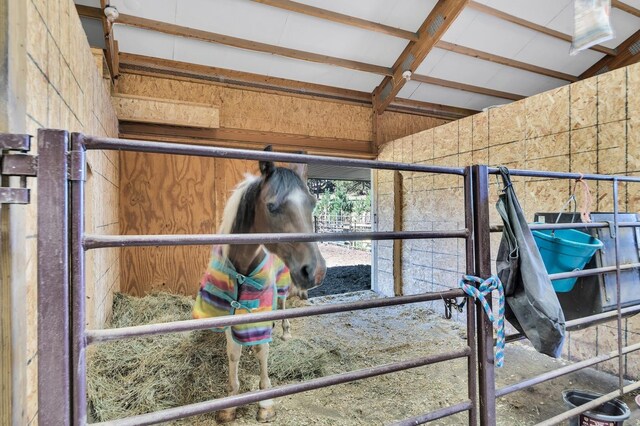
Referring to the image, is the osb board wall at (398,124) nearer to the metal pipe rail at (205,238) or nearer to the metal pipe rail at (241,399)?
the metal pipe rail at (205,238)

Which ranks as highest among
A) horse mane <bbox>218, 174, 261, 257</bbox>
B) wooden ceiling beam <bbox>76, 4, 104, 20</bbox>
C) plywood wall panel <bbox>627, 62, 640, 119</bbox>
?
wooden ceiling beam <bbox>76, 4, 104, 20</bbox>

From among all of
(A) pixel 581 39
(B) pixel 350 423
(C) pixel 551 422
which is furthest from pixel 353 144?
(C) pixel 551 422

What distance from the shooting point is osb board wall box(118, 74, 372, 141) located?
372 cm

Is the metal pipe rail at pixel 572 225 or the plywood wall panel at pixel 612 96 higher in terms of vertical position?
the plywood wall panel at pixel 612 96

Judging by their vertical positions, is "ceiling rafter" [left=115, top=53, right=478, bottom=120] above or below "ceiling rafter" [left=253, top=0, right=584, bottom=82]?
below

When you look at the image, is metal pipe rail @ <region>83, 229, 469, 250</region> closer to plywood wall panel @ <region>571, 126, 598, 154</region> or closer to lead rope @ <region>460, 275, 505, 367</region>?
lead rope @ <region>460, 275, 505, 367</region>

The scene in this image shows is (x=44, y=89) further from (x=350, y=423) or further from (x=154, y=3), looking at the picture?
(x=154, y=3)

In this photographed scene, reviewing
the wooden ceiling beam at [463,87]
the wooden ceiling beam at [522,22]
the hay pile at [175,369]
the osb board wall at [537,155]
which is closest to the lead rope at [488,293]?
the hay pile at [175,369]

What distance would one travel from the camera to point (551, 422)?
1198 millimetres

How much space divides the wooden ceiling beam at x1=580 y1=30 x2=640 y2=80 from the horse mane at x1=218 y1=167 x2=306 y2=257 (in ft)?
15.6

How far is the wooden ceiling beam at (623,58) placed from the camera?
371cm

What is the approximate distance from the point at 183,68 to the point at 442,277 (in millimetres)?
4025

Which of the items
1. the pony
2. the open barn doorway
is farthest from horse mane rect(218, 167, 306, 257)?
the open barn doorway

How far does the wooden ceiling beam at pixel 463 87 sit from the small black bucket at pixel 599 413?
3.69 meters
